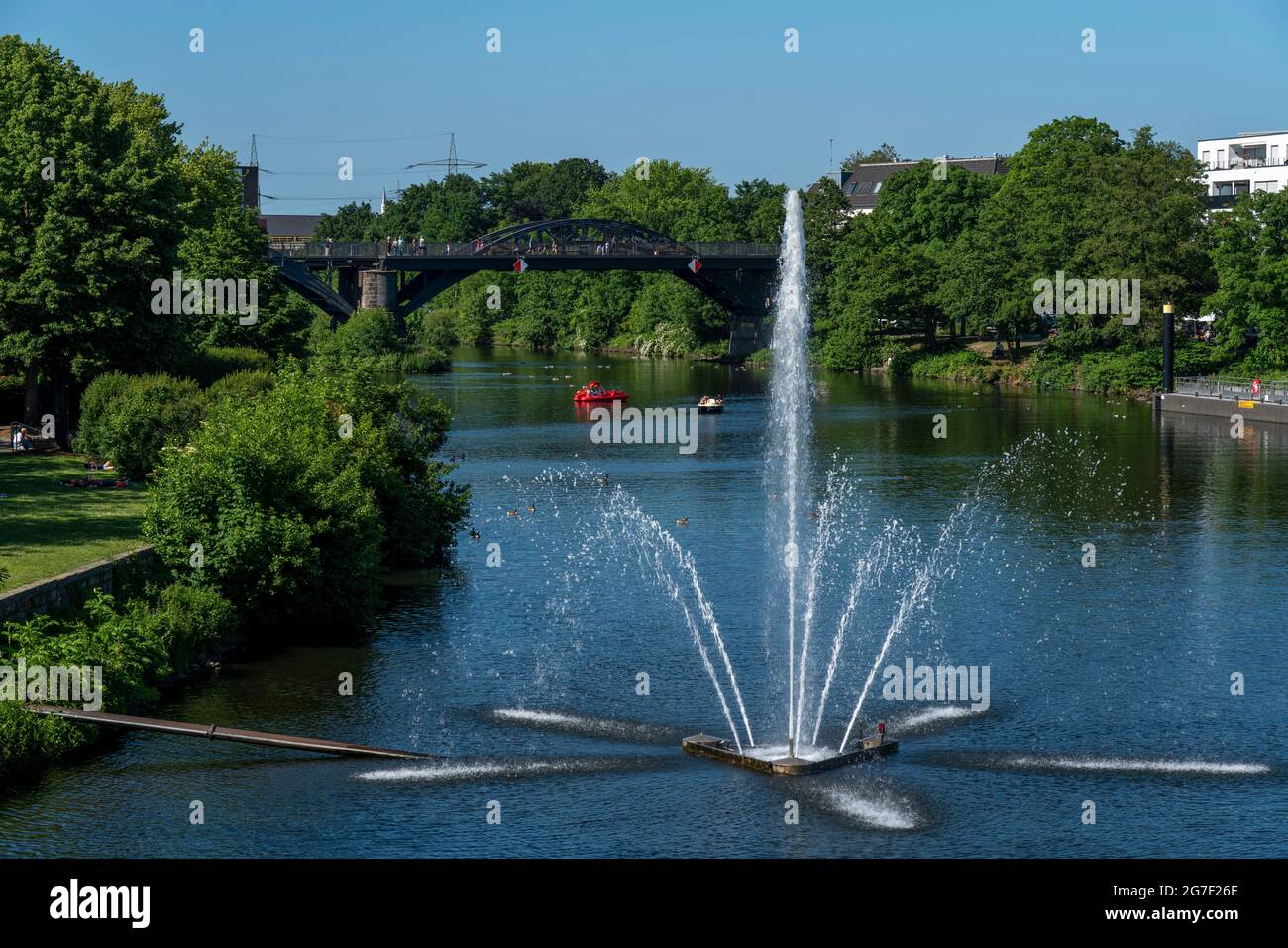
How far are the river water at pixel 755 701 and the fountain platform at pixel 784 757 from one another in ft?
1.44

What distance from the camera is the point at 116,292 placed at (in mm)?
69125

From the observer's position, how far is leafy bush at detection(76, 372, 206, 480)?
202 feet

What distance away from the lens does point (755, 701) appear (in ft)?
133

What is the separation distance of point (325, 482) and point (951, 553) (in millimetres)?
22408

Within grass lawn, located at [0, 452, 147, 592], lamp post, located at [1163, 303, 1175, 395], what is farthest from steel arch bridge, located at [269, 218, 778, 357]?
grass lawn, located at [0, 452, 147, 592]

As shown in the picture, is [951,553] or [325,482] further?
[951,553]

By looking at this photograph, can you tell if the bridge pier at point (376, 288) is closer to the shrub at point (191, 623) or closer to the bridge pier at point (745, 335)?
the bridge pier at point (745, 335)

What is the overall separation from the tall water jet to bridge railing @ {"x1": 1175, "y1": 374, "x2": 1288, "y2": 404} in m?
24.9

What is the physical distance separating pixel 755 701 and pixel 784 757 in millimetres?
4820

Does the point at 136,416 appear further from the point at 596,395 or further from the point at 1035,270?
the point at 1035,270

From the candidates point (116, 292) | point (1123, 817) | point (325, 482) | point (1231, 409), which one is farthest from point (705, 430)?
point (1123, 817)

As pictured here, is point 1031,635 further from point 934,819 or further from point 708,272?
point 708,272

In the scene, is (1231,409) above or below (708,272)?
below
